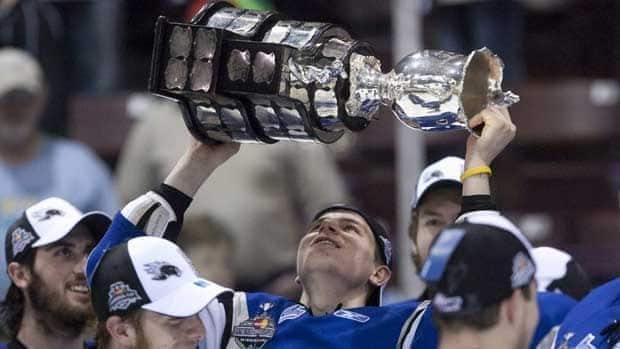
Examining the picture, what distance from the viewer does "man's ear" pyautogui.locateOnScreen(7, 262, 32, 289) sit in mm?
6012

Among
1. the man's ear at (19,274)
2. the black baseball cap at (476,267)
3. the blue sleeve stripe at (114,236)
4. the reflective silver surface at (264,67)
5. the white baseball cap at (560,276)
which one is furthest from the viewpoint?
the white baseball cap at (560,276)

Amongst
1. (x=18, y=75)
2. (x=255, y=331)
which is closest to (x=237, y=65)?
→ (x=255, y=331)

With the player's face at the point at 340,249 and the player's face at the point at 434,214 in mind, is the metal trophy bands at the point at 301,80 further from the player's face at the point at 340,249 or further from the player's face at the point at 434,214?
the player's face at the point at 434,214

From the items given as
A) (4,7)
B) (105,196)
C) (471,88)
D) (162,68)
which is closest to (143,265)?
(162,68)

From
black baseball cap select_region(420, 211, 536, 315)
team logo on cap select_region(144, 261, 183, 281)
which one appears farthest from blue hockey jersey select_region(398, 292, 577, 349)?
black baseball cap select_region(420, 211, 536, 315)

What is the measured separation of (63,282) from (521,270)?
2114 mm

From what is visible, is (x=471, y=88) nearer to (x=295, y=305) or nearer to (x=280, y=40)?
(x=280, y=40)

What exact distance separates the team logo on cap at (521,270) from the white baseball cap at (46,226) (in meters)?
2.08

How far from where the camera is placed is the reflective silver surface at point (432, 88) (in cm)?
498

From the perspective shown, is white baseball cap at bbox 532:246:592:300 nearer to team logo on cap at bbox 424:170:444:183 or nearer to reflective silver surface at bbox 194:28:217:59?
team logo on cap at bbox 424:170:444:183

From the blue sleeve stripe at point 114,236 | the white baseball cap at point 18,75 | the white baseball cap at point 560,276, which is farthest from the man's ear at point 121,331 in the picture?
the white baseball cap at point 18,75

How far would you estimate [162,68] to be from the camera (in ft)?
17.3

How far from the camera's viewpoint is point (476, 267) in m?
4.19

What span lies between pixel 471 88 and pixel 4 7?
3623 mm
